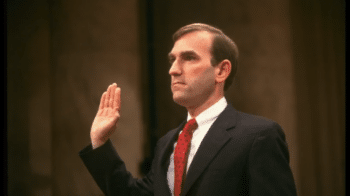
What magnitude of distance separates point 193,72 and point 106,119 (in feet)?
1.48

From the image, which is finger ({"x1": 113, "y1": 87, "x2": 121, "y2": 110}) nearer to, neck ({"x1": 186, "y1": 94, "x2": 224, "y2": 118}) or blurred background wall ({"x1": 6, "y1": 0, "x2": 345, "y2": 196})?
neck ({"x1": 186, "y1": 94, "x2": 224, "y2": 118})

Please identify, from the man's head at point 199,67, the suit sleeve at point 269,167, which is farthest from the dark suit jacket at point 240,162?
the man's head at point 199,67

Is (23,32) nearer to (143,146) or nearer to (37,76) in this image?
(37,76)

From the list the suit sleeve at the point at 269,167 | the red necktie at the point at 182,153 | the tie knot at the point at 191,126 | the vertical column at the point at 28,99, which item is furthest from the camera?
the vertical column at the point at 28,99

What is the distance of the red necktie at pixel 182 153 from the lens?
1396mm

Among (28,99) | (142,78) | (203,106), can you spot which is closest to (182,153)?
(203,106)

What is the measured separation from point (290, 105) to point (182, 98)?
1949 millimetres

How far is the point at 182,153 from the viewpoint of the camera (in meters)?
1.44

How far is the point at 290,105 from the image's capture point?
313cm

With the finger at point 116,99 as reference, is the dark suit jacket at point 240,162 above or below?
below

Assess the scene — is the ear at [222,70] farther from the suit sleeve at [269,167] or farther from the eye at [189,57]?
the suit sleeve at [269,167]

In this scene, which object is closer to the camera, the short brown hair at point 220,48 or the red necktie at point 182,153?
the red necktie at point 182,153

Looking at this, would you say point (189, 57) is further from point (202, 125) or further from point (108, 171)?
point (108, 171)

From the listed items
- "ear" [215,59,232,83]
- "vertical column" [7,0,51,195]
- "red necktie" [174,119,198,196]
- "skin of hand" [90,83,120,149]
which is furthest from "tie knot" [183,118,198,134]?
"vertical column" [7,0,51,195]
